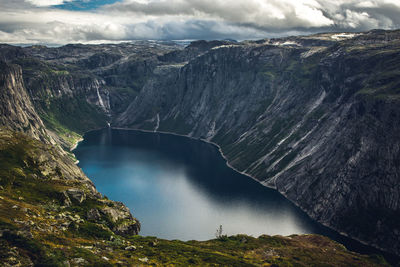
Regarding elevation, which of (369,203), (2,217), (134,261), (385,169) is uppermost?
(385,169)

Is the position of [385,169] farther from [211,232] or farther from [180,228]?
[180,228]

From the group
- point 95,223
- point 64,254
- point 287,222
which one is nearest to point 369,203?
point 287,222

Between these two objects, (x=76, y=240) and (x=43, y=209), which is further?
(x=43, y=209)

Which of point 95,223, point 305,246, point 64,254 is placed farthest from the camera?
point 305,246

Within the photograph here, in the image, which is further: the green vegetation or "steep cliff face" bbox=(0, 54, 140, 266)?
the green vegetation

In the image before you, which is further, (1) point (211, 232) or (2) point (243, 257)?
(1) point (211, 232)

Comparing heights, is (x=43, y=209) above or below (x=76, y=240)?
above

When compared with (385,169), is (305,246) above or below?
below

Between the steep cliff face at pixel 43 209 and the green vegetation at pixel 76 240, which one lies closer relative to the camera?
the steep cliff face at pixel 43 209

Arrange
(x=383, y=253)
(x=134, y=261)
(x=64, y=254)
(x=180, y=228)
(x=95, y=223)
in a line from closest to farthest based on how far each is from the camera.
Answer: (x=64, y=254) → (x=134, y=261) → (x=95, y=223) → (x=383, y=253) → (x=180, y=228)
